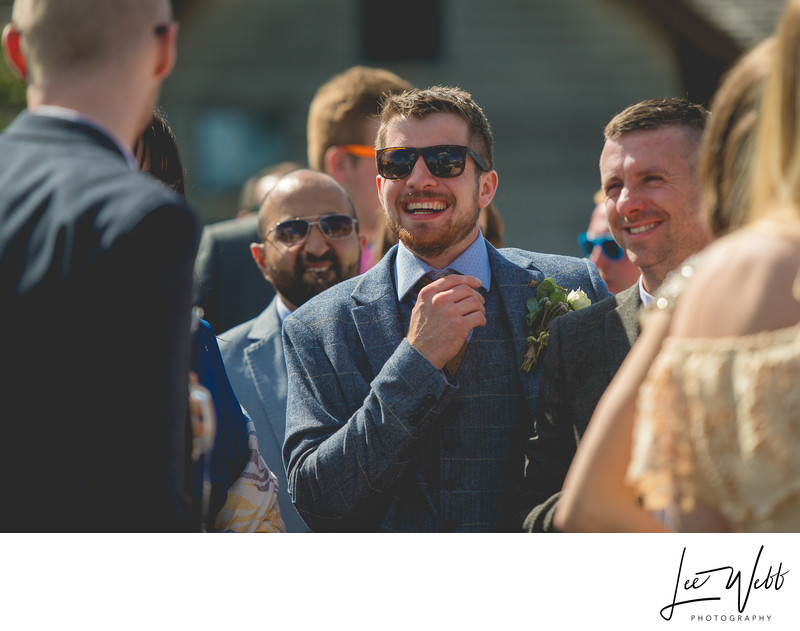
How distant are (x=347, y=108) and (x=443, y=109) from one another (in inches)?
88.3

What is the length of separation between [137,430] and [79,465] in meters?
0.13

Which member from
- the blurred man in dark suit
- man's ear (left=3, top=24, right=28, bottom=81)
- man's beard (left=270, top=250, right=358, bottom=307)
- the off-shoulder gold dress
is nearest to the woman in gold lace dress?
the off-shoulder gold dress

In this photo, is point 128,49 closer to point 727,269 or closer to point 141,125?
point 141,125

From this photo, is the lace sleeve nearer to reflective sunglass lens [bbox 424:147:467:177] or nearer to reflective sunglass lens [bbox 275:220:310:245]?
reflective sunglass lens [bbox 424:147:467:177]

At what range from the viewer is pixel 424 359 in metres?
3.16

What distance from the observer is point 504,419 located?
130 inches

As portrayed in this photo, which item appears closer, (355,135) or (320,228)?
(320,228)

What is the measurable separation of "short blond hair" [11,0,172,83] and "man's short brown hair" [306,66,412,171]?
11.9 feet

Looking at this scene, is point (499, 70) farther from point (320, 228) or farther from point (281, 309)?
point (281, 309)

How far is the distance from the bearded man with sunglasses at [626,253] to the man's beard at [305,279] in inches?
56.0

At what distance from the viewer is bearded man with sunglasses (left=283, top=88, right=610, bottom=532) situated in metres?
3.17

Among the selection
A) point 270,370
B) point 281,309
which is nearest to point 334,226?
point 281,309
